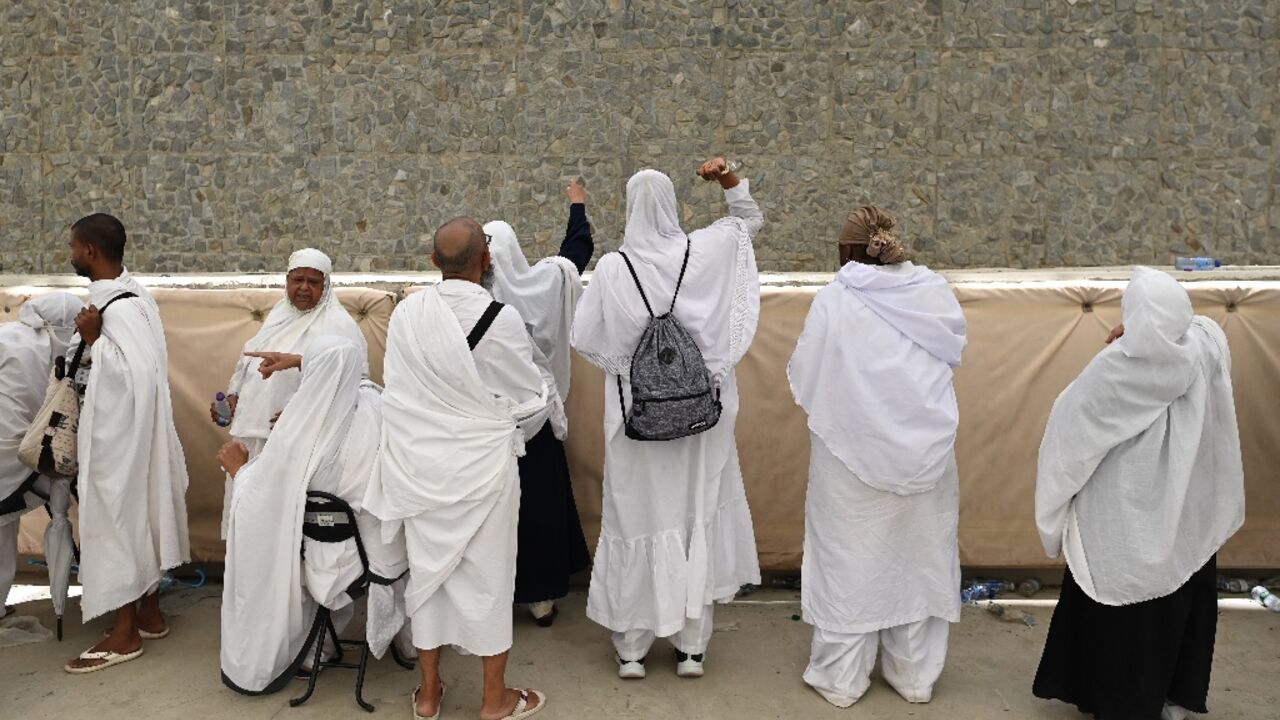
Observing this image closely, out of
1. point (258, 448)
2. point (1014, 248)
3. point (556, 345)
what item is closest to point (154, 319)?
point (258, 448)

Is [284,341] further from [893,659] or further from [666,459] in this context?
[893,659]

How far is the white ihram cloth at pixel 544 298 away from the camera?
15.2ft

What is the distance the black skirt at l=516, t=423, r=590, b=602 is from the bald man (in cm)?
87

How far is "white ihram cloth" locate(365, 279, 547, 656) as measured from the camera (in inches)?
147

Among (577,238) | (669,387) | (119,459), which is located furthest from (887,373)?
(119,459)

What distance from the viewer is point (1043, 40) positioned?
8.66 meters

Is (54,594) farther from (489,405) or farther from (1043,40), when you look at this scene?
(1043,40)

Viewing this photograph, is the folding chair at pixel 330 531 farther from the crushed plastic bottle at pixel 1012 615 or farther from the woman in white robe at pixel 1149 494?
the crushed plastic bottle at pixel 1012 615

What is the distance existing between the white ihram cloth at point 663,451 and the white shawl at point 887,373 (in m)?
0.37

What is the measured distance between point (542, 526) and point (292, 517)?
116 cm

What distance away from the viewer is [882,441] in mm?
3963

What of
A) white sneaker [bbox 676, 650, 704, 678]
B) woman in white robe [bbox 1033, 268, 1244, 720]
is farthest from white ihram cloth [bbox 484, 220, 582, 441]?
woman in white robe [bbox 1033, 268, 1244, 720]

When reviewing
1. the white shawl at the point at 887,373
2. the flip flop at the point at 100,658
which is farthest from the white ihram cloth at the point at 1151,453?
the flip flop at the point at 100,658

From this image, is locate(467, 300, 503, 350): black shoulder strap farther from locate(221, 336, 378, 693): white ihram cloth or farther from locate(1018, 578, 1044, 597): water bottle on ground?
locate(1018, 578, 1044, 597): water bottle on ground
